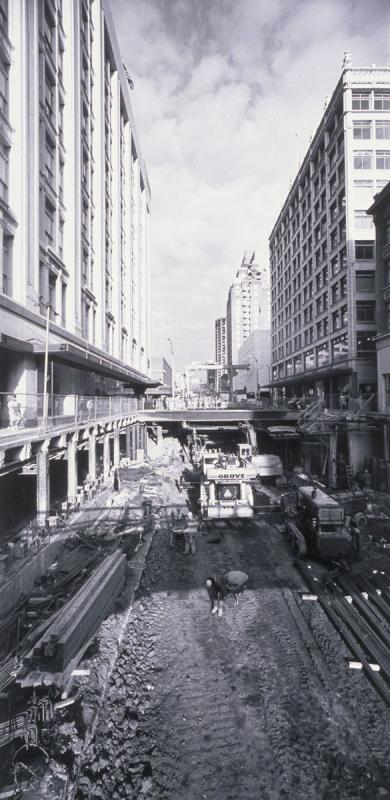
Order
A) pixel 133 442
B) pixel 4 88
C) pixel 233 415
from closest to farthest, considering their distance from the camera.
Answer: pixel 4 88 < pixel 233 415 < pixel 133 442

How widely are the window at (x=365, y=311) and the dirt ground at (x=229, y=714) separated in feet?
95.1

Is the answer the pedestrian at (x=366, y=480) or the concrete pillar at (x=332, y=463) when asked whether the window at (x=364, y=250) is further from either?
the pedestrian at (x=366, y=480)

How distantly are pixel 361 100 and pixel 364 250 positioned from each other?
47.1ft

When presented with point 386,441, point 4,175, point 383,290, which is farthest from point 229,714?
point 383,290

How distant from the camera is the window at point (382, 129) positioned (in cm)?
3491

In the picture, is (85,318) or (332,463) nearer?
(332,463)

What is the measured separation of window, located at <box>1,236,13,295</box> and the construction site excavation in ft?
37.1

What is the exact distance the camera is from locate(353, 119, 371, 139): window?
34938 mm

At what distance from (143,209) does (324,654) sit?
64.3 m

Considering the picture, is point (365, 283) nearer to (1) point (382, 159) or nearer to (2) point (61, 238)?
(1) point (382, 159)

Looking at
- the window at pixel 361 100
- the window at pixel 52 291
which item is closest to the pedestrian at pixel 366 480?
the window at pixel 52 291

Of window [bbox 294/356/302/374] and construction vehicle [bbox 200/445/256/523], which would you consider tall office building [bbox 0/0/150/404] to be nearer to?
construction vehicle [bbox 200/445/256/523]

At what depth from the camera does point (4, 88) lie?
17438 millimetres

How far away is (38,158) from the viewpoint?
19.8 metres
